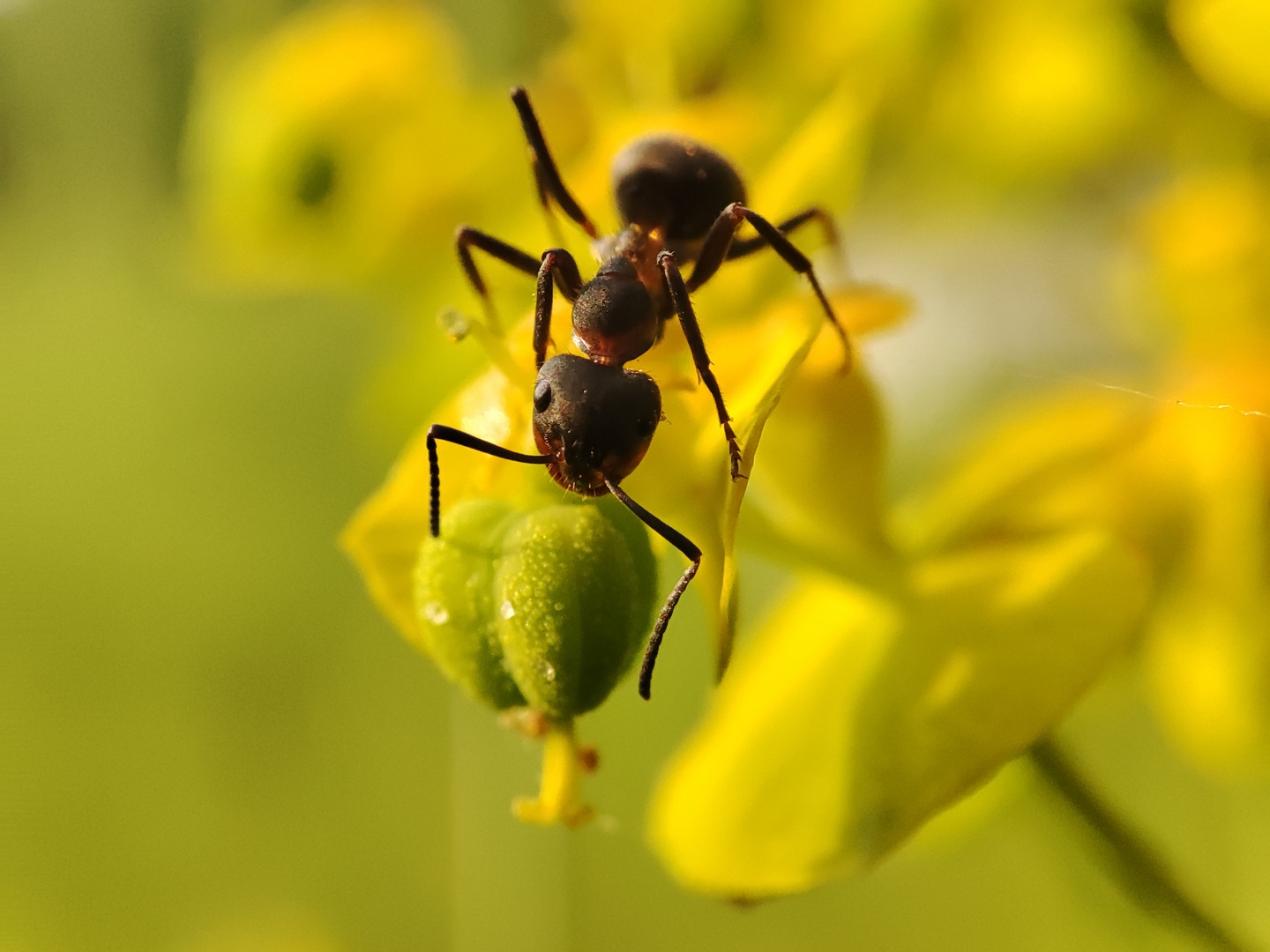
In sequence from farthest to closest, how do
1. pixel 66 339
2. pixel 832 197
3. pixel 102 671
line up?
pixel 66 339 < pixel 102 671 < pixel 832 197

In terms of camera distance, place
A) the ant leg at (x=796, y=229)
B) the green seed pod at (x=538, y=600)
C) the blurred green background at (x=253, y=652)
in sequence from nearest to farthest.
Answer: the green seed pod at (x=538, y=600) → the ant leg at (x=796, y=229) → the blurred green background at (x=253, y=652)

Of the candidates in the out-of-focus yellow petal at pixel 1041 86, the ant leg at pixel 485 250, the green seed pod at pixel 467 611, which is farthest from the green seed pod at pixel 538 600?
the out-of-focus yellow petal at pixel 1041 86

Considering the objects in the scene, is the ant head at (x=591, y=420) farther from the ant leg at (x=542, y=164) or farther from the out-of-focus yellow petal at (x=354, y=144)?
the out-of-focus yellow petal at (x=354, y=144)

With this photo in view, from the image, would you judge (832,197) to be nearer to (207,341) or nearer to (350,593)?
(350,593)

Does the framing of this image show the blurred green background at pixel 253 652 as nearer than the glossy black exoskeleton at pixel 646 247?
No

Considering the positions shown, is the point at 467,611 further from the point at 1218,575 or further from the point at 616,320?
the point at 1218,575

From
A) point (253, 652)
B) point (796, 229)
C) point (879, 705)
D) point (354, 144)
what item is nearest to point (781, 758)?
point (879, 705)

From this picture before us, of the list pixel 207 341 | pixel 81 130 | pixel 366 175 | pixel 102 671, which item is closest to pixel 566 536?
pixel 366 175
